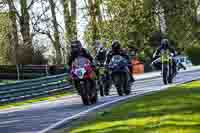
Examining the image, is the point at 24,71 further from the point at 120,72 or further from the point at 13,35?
the point at 120,72

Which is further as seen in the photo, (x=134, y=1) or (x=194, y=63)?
(x=194, y=63)

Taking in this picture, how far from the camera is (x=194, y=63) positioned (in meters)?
53.9

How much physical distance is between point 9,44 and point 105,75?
Result: 97.5 feet

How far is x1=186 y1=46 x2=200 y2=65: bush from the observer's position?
54188mm

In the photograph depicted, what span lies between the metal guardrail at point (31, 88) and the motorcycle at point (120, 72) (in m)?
5.18

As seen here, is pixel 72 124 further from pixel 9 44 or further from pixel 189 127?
pixel 9 44

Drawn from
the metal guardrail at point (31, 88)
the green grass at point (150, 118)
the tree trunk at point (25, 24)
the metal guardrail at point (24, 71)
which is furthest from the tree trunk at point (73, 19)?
the green grass at point (150, 118)

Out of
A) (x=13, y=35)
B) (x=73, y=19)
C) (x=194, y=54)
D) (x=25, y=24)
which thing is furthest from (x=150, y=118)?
(x=194, y=54)

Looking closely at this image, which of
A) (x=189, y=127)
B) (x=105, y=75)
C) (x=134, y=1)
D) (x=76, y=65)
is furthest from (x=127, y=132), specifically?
(x=134, y=1)

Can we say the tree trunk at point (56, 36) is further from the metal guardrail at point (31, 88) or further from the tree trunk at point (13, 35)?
the metal guardrail at point (31, 88)

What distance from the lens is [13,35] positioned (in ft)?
160

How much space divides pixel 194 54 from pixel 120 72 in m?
36.5

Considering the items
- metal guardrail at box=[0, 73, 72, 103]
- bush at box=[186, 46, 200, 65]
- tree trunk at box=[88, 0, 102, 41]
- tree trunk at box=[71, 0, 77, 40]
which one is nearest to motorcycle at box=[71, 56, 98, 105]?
metal guardrail at box=[0, 73, 72, 103]

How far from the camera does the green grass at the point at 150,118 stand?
9.25m
